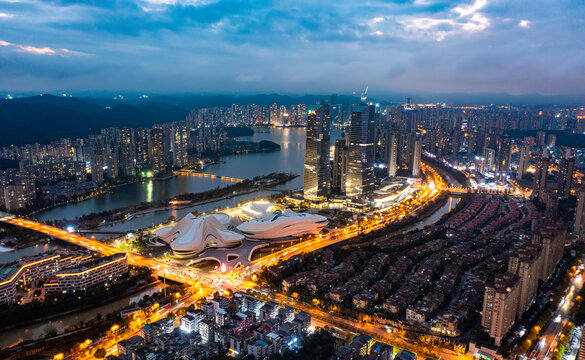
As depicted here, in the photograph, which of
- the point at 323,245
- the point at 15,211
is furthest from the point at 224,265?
the point at 15,211

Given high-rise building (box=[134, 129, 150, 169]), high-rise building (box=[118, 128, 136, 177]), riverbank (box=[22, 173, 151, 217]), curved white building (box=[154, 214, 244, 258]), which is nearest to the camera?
curved white building (box=[154, 214, 244, 258])

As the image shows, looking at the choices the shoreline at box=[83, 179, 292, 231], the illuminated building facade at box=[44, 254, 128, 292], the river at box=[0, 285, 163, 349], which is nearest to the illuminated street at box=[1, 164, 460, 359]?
the illuminated building facade at box=[44, 254, 128, 292]

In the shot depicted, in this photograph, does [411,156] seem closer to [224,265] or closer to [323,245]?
[323,245]

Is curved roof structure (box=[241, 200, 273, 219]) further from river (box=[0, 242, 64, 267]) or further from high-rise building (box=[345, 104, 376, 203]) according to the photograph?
river (box=[0, 242, 64, 267])

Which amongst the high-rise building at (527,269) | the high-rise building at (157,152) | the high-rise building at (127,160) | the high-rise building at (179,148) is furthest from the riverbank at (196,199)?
the high-rise building at (527,269)

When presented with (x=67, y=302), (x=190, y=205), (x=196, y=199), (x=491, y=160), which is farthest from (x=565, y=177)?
(x=67, y=302)
